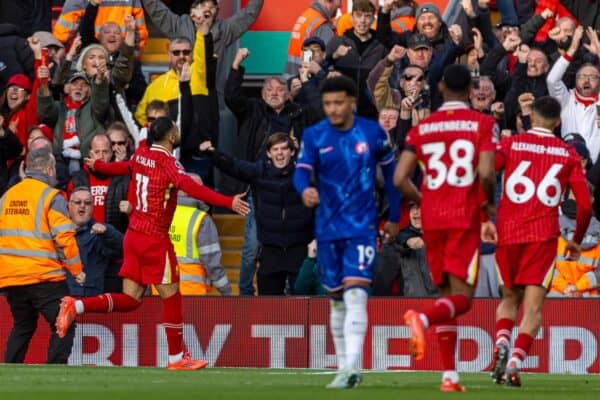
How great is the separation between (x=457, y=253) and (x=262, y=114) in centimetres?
792

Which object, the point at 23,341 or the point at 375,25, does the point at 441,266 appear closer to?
the point at 23,341

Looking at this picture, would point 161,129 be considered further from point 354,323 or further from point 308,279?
point 354,323

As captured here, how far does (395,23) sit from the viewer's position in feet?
68.2

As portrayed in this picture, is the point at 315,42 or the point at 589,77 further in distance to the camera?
the point at 315,42

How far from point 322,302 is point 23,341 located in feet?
9.91

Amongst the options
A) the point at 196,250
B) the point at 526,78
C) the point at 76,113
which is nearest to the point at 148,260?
the point at 196,250

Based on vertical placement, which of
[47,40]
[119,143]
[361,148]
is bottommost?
[361,148]

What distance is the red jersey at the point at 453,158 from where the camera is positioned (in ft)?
38.2

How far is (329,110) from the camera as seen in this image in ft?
38.9

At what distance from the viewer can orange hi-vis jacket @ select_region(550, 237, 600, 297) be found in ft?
56.0

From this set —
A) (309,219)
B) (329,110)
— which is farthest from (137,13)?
(329,110)

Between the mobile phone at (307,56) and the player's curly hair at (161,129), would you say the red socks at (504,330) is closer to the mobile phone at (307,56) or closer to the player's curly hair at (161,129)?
the player's curly hair at (161,129)

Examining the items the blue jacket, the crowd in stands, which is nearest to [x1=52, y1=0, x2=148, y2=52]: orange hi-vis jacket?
the crowd in stands

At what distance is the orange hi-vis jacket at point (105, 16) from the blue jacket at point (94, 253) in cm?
383
